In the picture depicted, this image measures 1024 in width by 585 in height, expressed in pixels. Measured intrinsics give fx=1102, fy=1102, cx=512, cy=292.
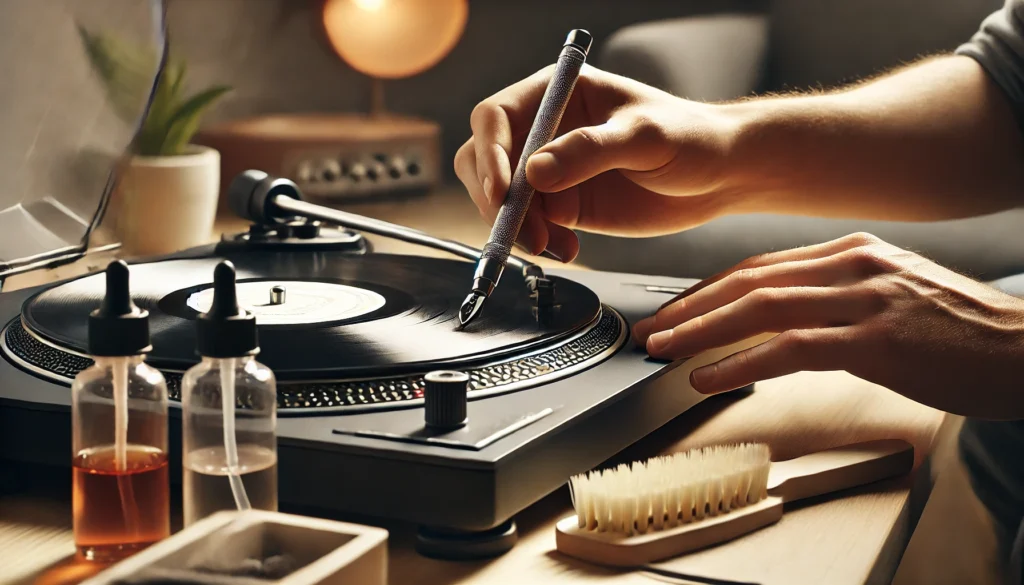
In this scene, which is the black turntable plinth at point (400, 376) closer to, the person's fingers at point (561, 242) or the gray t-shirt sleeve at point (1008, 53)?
the person's fingers at point (561, 242)

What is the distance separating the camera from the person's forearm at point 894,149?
1135 mm

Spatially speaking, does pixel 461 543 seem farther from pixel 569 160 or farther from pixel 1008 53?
pixel 1008 53

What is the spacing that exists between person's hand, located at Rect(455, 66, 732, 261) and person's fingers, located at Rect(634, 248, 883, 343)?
0.39 ft

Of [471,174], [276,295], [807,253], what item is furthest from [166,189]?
[807,253]

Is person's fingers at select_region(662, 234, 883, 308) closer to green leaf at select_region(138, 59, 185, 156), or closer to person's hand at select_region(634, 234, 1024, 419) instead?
person's hand at select_region(634, 234, 1024, 419)

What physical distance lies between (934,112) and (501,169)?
0.60m

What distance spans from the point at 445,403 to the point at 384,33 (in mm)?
2178

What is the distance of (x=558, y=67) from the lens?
0.85 m

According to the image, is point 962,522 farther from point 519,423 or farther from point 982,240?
point 519,423

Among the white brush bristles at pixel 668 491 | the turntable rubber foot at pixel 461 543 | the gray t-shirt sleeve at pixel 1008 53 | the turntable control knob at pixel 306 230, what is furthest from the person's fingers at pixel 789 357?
the gray t-shirt sleeve at pixel 1008 53

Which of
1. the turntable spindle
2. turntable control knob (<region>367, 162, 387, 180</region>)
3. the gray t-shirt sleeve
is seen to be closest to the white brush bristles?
the turntable spindle

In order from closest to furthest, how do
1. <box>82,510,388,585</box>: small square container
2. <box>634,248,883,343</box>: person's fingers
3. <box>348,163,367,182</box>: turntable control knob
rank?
<box>82,510,388,585</box>: small square container < <box>634,248,883,343</box>: person's fingers < <box>348,163,367,182</box>: turntable control knob

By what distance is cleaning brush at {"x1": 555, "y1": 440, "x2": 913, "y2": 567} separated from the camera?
0.54 metres

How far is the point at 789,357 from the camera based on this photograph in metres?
0.69
